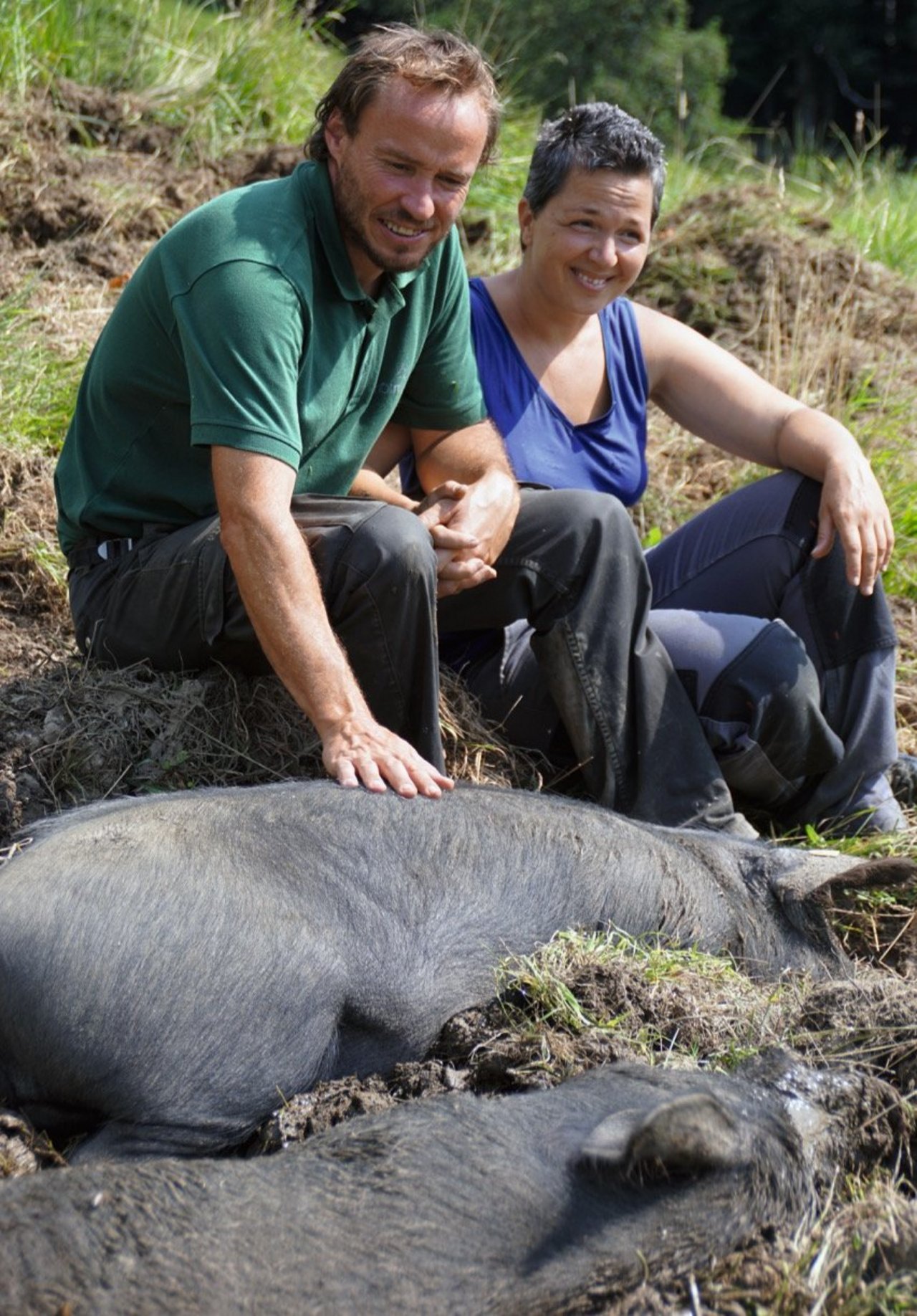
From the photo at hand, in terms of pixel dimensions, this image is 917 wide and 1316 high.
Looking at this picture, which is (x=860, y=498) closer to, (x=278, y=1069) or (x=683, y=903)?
(x=683, y=903)

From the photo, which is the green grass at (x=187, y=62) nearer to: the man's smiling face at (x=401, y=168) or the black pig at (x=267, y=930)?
the man's smiling face at (x=401, y=168)

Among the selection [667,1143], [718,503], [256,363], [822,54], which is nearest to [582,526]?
[718,503]

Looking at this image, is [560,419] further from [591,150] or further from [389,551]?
[389,551]

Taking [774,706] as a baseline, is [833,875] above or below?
below

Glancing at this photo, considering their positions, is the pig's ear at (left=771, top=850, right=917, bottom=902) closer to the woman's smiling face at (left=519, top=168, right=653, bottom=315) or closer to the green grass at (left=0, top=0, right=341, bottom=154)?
the woman's smiling face at (left=519, top=168, right=653, bottom=315)

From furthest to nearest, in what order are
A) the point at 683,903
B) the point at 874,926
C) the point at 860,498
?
1. the point at 860,498
2. the point at 874,926
3. the point at 683,903

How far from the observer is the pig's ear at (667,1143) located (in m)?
2.42

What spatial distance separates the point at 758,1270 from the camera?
8.12ft

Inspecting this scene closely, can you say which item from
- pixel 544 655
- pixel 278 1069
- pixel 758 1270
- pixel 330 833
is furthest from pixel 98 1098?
pixel 544 655

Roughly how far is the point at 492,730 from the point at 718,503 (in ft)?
3.43

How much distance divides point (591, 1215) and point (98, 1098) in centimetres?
95

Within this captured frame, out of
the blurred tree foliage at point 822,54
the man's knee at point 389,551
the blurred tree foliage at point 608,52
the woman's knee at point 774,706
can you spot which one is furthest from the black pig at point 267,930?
the blurred tree foliage at point 822,54

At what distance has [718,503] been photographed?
4.85 m

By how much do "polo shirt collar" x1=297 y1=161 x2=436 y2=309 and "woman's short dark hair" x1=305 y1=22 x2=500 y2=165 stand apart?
8 centimetres
